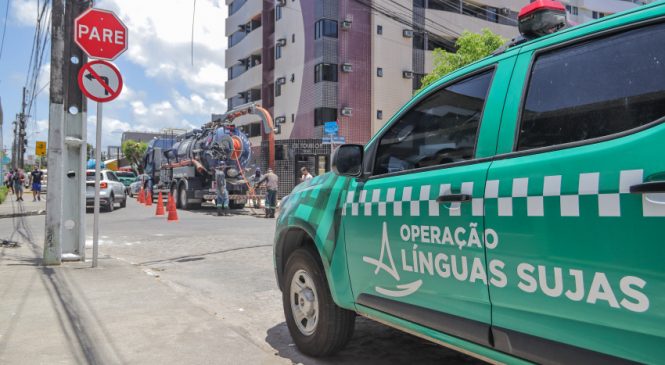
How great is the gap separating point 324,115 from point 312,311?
26485 millimetres

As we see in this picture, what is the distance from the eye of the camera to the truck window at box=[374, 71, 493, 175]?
266 cm

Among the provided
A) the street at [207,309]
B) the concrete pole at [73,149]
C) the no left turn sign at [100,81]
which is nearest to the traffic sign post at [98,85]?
the no left turn sign at [100,81]

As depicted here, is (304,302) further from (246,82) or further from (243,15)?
(243,15)

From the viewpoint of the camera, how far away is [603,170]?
1842 mm

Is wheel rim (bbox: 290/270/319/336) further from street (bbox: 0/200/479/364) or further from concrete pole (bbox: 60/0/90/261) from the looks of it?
concrete pole (bbox: 60/0/90/261)

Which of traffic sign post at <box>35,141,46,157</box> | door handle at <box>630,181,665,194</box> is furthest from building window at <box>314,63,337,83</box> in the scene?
door handle at <box>630,181,665,194</box>

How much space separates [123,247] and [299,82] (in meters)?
23.7

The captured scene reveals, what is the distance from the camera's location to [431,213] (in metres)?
2.54

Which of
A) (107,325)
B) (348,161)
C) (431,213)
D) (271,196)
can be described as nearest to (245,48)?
(271,196)

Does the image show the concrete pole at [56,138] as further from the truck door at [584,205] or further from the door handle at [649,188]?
the door handle at [649,188]

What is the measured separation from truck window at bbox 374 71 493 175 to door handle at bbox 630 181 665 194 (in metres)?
0.90

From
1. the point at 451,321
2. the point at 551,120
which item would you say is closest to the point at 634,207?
the point at 551,120

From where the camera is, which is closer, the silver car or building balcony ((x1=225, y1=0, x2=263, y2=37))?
the silver car

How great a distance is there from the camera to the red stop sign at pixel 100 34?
6711 mm
